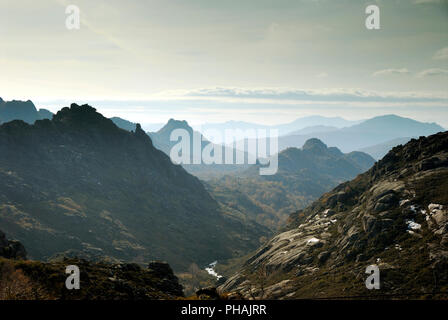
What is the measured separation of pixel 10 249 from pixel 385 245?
12677 centimetres

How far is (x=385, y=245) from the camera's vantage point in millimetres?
111375

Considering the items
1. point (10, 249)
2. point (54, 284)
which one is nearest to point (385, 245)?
point (54, 284)

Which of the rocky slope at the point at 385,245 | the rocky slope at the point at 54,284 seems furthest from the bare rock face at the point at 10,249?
the rocky slope at the point at 385,245

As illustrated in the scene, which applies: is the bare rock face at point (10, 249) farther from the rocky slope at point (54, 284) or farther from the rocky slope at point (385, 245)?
the rocky slope at point (385, 245)

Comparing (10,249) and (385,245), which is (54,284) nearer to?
(10,249)

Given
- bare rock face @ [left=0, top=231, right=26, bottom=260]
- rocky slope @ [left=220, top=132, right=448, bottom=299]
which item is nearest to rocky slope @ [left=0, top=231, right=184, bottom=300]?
bare rock face @ [left=0, top=231, right=26, bottom=260]

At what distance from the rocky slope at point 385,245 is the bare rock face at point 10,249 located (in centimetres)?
7710

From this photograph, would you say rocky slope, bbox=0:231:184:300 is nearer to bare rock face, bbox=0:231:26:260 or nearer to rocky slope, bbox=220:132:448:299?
bare rock face, bbox=0:231:26:260

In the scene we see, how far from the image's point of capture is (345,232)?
142 meters

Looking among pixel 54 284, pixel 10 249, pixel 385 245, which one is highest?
pixel 10 249
